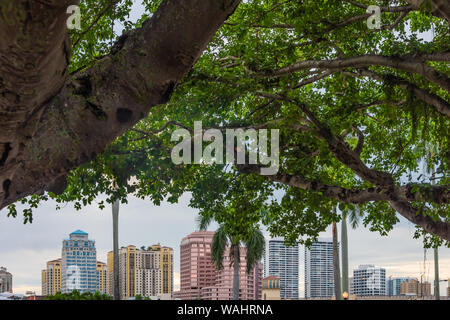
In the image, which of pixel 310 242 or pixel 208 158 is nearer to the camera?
pixel 208 158

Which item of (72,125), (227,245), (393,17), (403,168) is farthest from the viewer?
(227,245)

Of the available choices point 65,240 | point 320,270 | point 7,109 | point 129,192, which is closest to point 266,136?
point 129,192

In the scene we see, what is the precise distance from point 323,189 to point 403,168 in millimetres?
3785

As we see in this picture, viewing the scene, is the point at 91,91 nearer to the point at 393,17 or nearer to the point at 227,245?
the point at 393,17

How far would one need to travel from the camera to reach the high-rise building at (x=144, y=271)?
50156mm

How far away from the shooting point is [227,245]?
2481 cm

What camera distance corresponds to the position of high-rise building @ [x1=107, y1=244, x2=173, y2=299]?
50.2 m

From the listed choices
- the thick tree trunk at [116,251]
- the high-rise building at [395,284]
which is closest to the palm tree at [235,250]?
the thick tree trunk at [116,251]

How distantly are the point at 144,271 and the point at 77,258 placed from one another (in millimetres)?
10020

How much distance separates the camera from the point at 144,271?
51.3 m

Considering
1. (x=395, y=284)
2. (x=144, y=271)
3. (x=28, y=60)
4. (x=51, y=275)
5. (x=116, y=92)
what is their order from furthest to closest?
(x=395, y=284) < (x=51, y=275) < (x=144, y=271) < (x=116, y=92) < (x=28, y=60)

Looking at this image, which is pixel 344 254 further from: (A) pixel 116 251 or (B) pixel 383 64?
(B) pixel 383 64

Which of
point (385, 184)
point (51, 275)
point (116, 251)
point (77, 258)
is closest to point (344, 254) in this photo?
point (116, 251)

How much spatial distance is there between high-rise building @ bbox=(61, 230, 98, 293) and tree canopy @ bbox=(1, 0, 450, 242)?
48023mm
